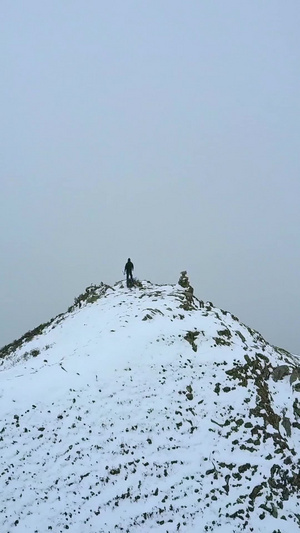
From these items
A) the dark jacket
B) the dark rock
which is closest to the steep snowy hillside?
the dark rock

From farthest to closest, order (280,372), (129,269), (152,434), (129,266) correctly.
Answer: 1. (129,269)
2. (129,266)
3. (280,372)
4. (152,434)

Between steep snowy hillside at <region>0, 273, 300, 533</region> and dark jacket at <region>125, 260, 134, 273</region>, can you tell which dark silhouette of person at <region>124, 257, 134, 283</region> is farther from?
steep snowy hillside at <region>0, 273, 300, 533</region>

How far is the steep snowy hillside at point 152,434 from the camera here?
15289mm

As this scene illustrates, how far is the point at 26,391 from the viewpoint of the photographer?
64.9 ft

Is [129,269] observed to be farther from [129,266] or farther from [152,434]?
[152,434]

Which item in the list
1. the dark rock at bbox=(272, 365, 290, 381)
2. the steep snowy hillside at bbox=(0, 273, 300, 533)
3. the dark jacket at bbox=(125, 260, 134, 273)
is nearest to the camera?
the steep snowy hillside at bbox=(0, 273, 300, 533)

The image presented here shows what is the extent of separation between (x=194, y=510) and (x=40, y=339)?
818 inches

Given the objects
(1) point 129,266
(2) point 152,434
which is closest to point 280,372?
(2) point 152,434

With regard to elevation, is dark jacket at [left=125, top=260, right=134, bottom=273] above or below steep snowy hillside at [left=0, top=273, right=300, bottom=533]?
above

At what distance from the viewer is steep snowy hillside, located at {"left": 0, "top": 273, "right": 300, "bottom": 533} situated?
50.2 ft

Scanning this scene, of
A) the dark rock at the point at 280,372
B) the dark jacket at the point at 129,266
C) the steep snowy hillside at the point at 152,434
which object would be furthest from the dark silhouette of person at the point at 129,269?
the dark rock at the point at 280,372

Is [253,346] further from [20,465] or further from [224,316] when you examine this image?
[20,465]

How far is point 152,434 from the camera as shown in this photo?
18.4 meters

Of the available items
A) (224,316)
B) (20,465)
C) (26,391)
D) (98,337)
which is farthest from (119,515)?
(224,316)
